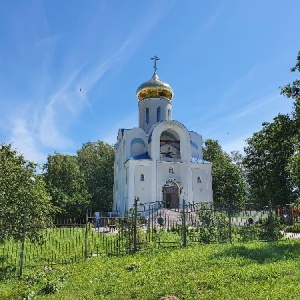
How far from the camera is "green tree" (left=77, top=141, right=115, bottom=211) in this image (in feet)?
130

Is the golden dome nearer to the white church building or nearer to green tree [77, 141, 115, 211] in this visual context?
the white church building

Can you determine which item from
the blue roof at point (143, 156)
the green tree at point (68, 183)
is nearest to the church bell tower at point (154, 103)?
the blue roof at point (143, 156)

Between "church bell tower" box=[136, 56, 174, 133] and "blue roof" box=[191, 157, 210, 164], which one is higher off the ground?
"church bell tower" box=[136, 56, 174, 133]

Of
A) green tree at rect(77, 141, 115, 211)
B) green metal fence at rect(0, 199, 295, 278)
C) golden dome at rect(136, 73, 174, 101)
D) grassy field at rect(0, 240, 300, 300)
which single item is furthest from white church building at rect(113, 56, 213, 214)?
grassy field at rect(0, 240, 300, 300)

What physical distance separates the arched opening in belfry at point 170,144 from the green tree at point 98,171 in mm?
11800

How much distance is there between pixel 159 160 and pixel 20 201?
56.9 ft

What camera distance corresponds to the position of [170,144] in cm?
3073

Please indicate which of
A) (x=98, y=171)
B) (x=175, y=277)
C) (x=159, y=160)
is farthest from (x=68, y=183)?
(x=175, y=277)

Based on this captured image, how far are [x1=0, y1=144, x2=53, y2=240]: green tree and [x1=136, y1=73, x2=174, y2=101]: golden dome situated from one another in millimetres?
20195

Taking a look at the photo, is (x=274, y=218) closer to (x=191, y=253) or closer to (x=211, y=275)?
(x=191, y=253)

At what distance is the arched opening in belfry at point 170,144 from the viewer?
30177mm

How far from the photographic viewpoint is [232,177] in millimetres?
37219

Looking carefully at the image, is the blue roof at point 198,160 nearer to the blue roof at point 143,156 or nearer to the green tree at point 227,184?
the blue roof at point 143,156

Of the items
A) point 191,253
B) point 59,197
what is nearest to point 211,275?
point 191,253
